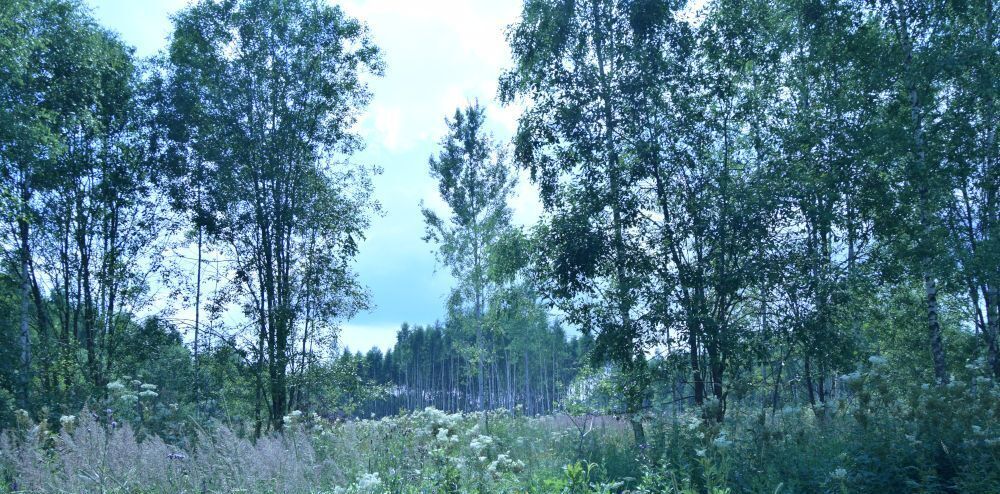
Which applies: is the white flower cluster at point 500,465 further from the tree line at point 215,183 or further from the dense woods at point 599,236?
the tree line at point 215,183

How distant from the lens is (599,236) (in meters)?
9.54

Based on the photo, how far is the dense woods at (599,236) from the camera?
6.52 meters

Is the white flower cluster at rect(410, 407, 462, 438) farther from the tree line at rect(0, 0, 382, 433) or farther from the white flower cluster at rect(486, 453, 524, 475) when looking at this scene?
the tree line at rect(0, 0, 382, 433)

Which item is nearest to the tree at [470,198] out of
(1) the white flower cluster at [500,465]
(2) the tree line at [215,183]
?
(2) the tree line at [215,183]

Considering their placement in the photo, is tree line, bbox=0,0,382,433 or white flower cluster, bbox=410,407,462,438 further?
tree line, bbox=0,0,382,433

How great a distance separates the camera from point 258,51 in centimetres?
1374

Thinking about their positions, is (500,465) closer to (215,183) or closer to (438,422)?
(438,422)

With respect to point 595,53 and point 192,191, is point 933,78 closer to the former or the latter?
point 595,53

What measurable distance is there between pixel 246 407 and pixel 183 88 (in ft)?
25.7

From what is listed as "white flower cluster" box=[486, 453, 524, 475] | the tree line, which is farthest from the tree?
"white flower cluster" box=[486, 453, 524, 475]

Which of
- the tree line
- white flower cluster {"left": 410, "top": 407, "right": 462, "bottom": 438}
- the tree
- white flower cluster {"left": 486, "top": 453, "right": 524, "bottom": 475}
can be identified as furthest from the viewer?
the tree

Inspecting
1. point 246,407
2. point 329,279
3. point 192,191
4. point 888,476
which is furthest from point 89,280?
point 888,476

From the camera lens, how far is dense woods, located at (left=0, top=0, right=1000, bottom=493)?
257 inches

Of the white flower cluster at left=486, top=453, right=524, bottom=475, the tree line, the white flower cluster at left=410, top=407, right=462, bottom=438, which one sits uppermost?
the tree line
